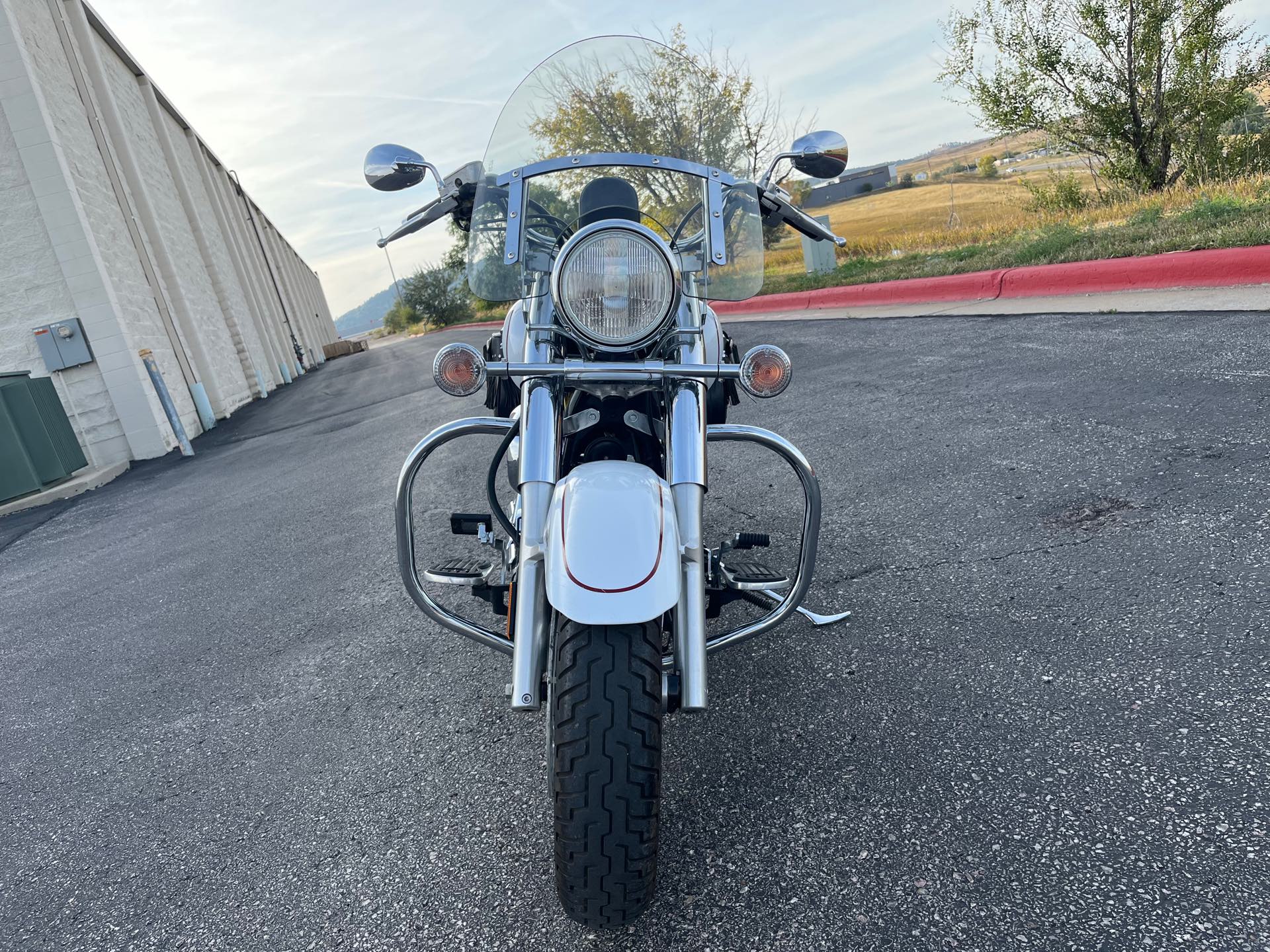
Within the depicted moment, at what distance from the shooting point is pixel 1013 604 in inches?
106

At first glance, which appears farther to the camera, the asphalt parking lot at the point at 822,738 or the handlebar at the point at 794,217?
the handlebar at the point at 794,217

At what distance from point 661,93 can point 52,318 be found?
35.8 feet

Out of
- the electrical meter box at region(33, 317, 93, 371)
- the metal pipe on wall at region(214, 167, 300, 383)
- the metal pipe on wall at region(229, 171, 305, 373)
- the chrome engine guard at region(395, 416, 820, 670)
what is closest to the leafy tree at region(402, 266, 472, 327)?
the metal pipe on wall at region(229, 171, 305, 373)

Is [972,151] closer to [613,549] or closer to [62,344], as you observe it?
[62,344]

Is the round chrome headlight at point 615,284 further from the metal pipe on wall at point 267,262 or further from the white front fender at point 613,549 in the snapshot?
the metal pipe on wall at point 267,262

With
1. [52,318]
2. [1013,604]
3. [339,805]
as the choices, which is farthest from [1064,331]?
[52,318]

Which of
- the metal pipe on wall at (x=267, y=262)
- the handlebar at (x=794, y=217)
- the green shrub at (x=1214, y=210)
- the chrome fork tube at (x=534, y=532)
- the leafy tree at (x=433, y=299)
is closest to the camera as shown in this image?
the chrome fork tube at (x=534, y=532)

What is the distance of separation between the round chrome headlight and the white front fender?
42cm

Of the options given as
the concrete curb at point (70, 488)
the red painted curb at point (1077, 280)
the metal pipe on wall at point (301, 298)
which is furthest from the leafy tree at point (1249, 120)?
the metal pipe on wall at point (301, 298)

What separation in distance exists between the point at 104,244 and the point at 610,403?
1197 cm

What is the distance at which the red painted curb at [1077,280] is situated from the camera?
6.05 metres

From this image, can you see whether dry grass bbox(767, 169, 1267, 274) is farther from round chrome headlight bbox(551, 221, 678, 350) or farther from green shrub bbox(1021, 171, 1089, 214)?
round chrome headlight bbox(551, 221, 678, 350)

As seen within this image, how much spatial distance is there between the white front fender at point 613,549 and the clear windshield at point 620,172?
3.03 ft

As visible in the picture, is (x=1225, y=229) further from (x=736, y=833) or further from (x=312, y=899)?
(x=312, y=899)
